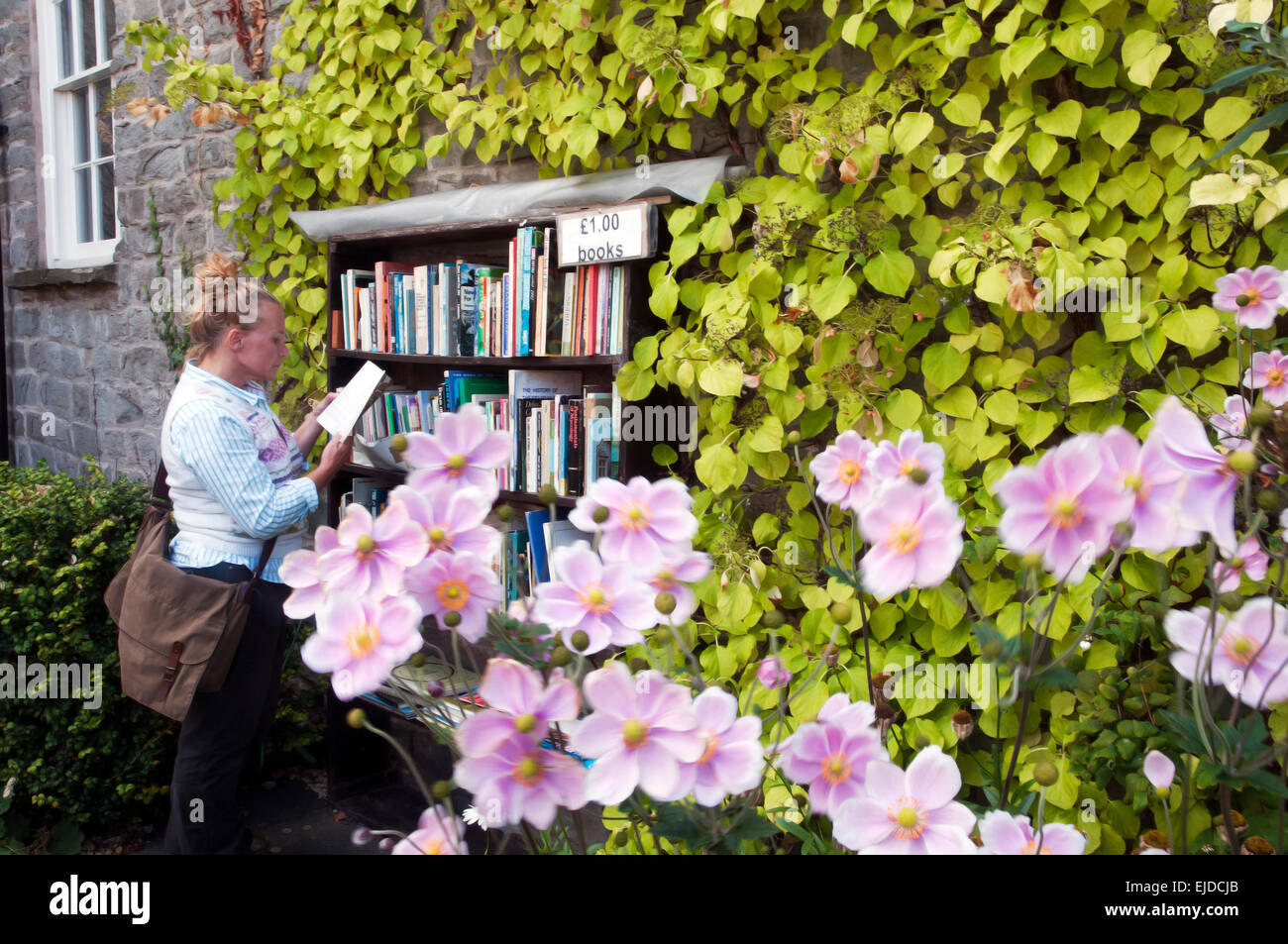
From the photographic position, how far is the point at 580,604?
67 cm

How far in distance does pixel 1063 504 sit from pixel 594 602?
1.06ft

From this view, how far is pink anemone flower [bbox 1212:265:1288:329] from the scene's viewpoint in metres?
1.26

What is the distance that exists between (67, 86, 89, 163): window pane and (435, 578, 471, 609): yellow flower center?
6264mm

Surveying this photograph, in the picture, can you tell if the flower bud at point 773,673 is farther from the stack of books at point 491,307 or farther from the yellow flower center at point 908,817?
the stack of books at point 491,307

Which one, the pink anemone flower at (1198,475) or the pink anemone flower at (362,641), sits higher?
the pink anemone flower at (1198,475)

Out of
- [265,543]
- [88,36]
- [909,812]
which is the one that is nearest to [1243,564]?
[909,812]

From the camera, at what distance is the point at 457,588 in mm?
646

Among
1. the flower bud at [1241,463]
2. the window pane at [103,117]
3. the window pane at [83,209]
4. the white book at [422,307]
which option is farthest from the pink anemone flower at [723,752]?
the window pane at [83,209]

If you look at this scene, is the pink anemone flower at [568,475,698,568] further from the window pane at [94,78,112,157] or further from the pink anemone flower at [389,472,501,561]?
the window pane at [94,78,112,157]

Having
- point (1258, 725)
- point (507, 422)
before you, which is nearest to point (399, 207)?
point (507, 422)

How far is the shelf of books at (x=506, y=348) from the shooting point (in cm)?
255

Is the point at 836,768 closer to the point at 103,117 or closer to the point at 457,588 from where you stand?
the point at 457,588

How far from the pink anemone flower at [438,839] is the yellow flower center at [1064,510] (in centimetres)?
45

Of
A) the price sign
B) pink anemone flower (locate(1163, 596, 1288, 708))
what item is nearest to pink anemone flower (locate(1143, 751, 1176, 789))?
pink anemone flower (locate(1163, 596, 1288, 708))
